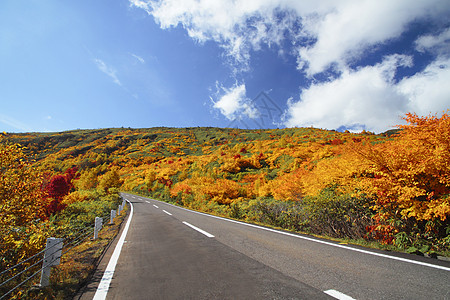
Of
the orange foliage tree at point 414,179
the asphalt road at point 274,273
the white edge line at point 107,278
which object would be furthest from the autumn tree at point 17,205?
the orange foliage tree at point 414,179

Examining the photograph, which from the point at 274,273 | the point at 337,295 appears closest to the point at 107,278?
the point at 274,273

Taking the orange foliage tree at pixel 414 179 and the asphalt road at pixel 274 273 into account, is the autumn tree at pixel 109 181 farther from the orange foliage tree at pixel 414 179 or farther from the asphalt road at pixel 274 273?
the orange foliage tree at pixel 414 179

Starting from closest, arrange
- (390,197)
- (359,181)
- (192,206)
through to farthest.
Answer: (390,197), (359,181), (192,206)

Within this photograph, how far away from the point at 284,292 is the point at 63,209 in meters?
14.7

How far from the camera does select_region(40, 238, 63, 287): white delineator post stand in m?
3.29

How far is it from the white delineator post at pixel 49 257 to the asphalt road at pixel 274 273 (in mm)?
728

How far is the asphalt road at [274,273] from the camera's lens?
107 inches

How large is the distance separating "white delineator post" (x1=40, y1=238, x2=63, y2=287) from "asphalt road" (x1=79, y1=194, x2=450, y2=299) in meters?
0.73

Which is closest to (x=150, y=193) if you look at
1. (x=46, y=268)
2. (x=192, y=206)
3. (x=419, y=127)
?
(x=192, y=206)

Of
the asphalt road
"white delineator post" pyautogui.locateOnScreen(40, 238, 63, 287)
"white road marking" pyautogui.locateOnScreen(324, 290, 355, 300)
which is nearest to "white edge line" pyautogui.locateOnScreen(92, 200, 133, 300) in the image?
the asphalt road

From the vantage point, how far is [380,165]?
5395mm

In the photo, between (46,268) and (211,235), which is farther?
(211,235)

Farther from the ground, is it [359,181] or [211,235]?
[359,181]

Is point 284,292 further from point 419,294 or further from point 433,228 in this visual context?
point 433,228
